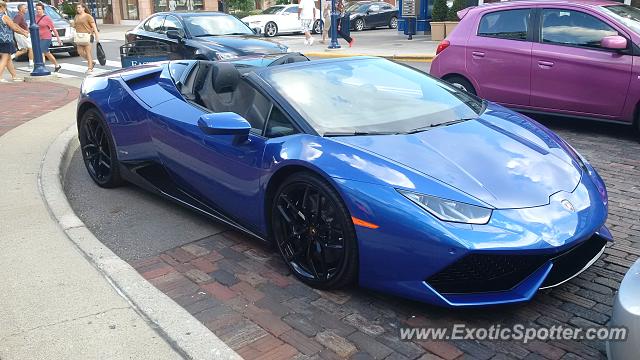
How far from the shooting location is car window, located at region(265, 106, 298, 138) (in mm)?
3660

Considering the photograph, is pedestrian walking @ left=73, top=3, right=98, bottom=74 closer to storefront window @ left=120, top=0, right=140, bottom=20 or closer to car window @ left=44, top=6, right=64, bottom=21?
car window @ left=44, top=6, right=64, bottom=21

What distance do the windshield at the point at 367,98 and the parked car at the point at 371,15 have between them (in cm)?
2341

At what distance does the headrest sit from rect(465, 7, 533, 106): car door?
4025mm

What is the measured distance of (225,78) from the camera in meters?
4.30

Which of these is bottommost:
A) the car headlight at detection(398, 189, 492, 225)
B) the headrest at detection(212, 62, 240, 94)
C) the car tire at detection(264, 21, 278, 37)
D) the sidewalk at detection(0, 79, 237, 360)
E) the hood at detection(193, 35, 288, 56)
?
the sidewalk at detection(0, 79, 237, 360)

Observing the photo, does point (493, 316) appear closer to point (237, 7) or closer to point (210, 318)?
point (210, 318)

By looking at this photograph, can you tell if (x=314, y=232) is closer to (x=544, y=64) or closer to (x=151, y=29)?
(x=544, y=64)

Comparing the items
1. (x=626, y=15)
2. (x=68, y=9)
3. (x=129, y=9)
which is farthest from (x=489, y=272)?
(x=129, y=9)

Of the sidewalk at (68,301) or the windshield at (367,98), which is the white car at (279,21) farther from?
the windshield at (367,98)

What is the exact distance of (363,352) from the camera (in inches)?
112

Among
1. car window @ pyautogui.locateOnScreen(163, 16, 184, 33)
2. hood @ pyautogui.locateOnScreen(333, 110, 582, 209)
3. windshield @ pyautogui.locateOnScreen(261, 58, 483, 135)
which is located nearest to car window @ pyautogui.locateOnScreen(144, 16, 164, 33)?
car window @ pyautogui.locateOnScreen(163, 16, 184, 33)

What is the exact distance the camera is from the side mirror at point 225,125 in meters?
Result: 3.69

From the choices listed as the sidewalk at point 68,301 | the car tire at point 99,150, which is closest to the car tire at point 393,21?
the car tire at point 99,150

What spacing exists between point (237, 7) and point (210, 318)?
34.7 meters
